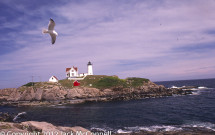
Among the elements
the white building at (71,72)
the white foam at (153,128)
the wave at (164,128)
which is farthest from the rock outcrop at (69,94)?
the wave at (164,128)

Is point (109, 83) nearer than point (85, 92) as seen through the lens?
No

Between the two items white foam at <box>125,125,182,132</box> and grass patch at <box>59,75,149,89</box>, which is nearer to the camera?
white foam at <box>125,125,182,132</box>

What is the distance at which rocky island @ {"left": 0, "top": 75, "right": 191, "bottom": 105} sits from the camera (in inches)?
2653

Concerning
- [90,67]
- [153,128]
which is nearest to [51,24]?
[153,128]

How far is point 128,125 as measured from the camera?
3014 centimetres

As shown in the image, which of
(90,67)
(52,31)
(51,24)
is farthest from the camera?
(90,67)

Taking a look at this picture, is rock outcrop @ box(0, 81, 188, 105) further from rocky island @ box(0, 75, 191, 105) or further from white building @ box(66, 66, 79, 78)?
white building @ box(66, 66, 79, 78)

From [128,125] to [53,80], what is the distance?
68.4 metres

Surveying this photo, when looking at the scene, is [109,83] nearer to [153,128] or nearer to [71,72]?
[71,72]

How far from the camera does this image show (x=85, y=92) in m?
71.8

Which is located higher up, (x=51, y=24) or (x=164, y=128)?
(x=51, y=24)

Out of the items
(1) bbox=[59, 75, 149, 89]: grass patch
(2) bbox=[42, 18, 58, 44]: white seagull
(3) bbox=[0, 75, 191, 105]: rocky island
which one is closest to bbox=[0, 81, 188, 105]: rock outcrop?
(3) bbox=[0, 75, 191, 105]: rocky island

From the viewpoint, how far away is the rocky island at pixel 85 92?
67.4 m

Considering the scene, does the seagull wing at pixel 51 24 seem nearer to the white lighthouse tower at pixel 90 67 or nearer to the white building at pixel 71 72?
the white building at pixel 71 72
